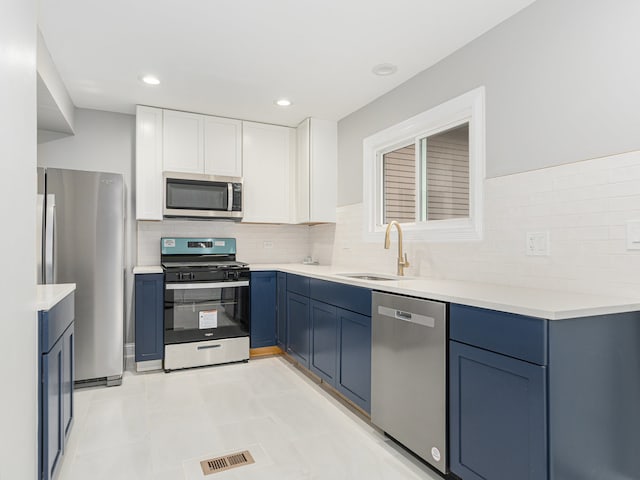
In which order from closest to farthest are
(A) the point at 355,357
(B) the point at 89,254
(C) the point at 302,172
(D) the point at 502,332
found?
(D) the point at 502,332 < (A) the point at 355,357 < (B) the point at 89,254 < (C) the point at 302,172

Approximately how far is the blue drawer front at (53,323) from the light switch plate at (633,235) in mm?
2444

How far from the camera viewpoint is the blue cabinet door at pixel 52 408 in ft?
5.33

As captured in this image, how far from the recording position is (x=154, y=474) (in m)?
1.97

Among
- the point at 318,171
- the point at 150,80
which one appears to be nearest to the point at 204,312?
the point at 318,171

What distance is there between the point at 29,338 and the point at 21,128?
743 millimetres

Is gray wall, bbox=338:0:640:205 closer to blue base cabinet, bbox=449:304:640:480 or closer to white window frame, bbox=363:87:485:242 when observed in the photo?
white window frame, bbox=363:87:485:242

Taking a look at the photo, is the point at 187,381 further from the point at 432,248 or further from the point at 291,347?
the point at 432,248

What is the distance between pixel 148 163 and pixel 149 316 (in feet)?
4.66

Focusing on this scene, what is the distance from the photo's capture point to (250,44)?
262 cm

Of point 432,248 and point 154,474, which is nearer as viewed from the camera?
point 154,474

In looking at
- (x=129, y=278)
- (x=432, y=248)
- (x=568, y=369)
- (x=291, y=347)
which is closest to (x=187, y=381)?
(x=291, y=347)

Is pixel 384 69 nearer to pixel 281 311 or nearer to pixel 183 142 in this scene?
Answer: pixel 183 142

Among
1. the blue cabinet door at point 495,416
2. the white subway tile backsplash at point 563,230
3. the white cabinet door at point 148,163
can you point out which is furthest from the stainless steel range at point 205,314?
the blue cabinet door at point 495,416

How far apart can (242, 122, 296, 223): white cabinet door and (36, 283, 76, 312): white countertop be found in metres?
Answer: 2.24
